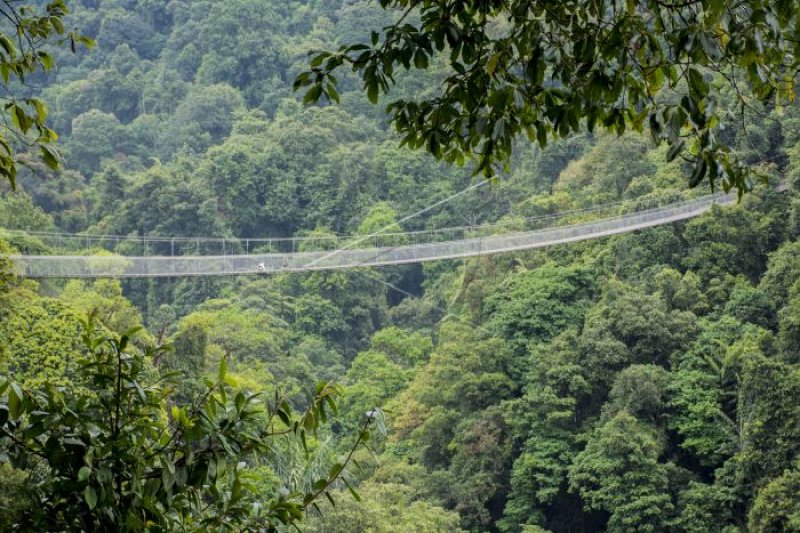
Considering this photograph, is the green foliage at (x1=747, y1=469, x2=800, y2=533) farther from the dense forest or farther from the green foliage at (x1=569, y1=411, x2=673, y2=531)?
the green foliage at (x1=569, y1=411, x2=673, y2=531)

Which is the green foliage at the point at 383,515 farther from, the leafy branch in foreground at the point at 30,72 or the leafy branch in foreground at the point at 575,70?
the leafy branch in foreground at the point at 575,70

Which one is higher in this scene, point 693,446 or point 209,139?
point 209,139

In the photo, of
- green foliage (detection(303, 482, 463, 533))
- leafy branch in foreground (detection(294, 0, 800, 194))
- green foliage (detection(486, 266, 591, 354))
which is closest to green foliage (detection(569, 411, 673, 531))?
green foliage (detection(303, 482, 463, 533))

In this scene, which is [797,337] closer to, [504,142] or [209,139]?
[504,142]

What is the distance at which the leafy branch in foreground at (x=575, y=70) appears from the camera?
207 cm

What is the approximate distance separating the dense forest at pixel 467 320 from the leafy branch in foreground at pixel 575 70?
2.65 meters

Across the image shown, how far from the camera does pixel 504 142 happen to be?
2.23 m

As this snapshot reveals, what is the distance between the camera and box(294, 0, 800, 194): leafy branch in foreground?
207cm

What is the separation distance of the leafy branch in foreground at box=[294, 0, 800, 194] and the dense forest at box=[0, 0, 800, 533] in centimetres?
265

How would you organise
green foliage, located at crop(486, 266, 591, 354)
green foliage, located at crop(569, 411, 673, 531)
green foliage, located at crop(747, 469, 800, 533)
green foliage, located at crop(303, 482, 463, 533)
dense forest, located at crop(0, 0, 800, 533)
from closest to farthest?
green foliage, located at crop(747, 469, 800, 533) < green foliage, located at crop(303, 482, 463, 533) < dense forest, located at crop(0, 0, 800, 533) < green foliage, located at crop(569, 411, 673, 531) < green foliage, located at crop(486, 266, 591, 354)

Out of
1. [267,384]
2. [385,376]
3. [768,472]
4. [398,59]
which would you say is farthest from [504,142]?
[385,376]

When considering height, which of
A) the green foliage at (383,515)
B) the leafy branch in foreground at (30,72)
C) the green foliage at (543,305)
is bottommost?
the green foliage at (383,515)

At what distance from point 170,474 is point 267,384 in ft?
43.2

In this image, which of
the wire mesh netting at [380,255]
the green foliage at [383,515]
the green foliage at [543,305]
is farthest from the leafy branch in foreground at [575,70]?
the green foliage at [543,305]
